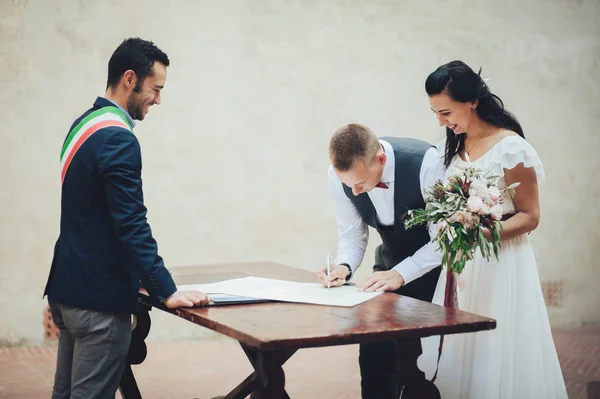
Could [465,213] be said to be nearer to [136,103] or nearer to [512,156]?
[512,156]

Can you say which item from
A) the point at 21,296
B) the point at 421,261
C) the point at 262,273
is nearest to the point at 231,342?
the point at 21,296

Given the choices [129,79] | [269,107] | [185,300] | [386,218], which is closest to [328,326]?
[185,300]

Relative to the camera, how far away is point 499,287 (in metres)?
3.19

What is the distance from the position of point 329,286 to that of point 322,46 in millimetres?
4371

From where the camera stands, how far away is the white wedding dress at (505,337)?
10.1 ft

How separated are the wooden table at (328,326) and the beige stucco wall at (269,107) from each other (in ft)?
12.7

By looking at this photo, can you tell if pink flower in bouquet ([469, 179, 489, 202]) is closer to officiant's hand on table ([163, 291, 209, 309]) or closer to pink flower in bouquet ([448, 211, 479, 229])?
pink flower in bouquet ([448, 211, 479, 229])

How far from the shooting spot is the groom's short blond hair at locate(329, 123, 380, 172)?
3174 mm

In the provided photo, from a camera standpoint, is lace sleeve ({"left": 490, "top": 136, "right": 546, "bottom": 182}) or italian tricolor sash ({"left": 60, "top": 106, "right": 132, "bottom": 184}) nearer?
italian tricolor sash ({"left": 60, "top": 106, "right": 132, "bottom": 184})

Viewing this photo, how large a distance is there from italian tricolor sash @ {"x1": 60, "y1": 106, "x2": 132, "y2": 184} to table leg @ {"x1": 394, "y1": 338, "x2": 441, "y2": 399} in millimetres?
1286

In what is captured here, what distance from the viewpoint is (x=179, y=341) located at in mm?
6754

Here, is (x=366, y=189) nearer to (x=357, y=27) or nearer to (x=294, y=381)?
(x=294, y=381)

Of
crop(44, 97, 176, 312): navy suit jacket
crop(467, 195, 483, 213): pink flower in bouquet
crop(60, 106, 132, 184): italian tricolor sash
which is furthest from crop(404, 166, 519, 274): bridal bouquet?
crop(60, 106, 132, 184): italian tricolor sash

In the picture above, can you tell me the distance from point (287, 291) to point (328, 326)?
722 mm
